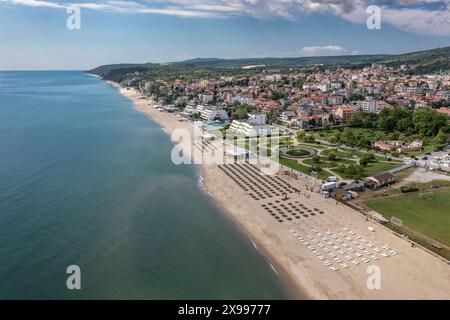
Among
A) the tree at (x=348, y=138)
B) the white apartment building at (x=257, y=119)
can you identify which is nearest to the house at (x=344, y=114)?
the white apartment building at (x=257, y=119)

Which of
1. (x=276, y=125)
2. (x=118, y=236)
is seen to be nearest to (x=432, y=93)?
(x=276, y=125)

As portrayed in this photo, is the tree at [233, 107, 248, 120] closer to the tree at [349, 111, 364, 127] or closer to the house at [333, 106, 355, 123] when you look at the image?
the house at [333, 106, 355, 123]

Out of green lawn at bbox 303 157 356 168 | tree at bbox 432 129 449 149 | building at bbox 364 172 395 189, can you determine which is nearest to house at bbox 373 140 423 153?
tree at bbox 432 129 449 149

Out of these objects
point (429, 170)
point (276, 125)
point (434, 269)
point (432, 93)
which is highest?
point (432, 93)

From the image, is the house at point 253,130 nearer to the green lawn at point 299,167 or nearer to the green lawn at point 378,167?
the green lawn at point 299,167

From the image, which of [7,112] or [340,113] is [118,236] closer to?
[340,113]

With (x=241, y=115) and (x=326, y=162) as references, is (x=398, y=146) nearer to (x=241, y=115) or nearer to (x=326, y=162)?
(x=326, y=162)

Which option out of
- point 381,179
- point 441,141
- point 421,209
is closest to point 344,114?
point 441,141
